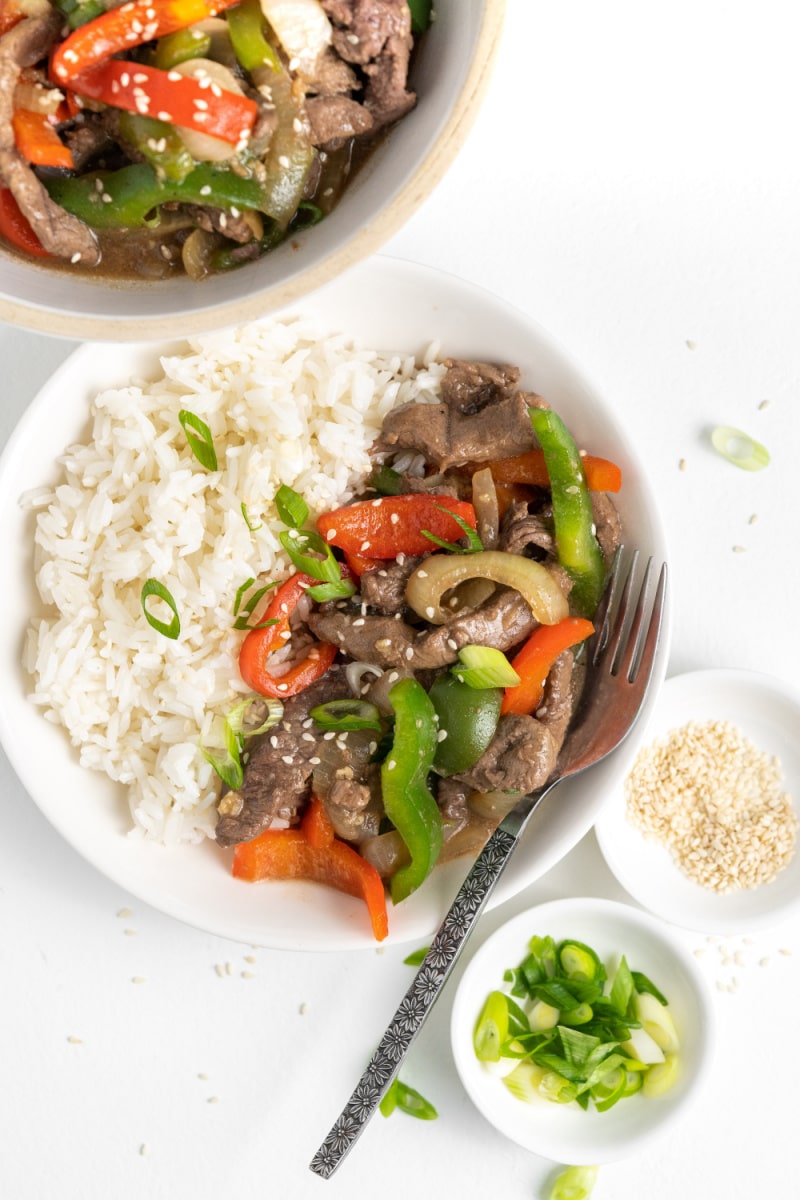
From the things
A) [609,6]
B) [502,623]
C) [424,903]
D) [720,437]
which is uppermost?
[609,6]

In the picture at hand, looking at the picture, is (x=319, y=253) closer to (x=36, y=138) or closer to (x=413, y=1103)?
(x=36, y=138)

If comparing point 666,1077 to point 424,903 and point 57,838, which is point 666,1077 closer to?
point 424,903

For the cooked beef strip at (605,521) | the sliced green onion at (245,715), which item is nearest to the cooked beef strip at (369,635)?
the sliced green onion at (245,715)

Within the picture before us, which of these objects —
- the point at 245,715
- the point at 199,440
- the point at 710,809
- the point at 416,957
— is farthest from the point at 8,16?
the point at 710,809

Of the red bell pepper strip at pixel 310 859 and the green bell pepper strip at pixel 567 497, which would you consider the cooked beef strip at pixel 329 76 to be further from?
the red bell pepper strip at pixel 310 859

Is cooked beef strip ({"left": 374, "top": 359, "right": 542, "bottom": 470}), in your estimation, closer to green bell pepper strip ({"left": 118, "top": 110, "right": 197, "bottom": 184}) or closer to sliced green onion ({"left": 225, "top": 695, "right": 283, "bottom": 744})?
sliced green onion ({"left": 225, "top": 695, "right": 283, "bottom": 744})

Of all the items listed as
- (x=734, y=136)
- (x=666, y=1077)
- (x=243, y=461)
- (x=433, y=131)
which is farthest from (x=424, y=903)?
(x=734, y=136)
